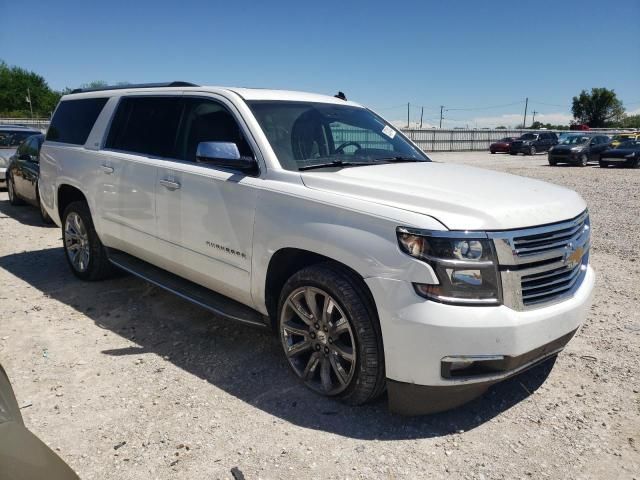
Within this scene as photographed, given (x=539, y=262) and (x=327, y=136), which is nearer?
(x=539, y=262)

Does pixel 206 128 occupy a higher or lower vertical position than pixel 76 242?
higher

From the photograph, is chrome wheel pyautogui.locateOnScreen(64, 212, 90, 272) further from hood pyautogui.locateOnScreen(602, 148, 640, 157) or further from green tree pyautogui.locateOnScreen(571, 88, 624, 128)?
green tree pyautogui.locateOnScreen(571, 88, 624, 128)

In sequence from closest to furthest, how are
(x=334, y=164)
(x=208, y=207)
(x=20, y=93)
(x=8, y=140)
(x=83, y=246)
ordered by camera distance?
(x=334, y=164), (x=208, y=207), (x=83, y=246), (x=8, y=140), (x=20, y=93)

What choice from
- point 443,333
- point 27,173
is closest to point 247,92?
point 443,333

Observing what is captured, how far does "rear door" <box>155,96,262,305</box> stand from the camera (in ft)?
11.4

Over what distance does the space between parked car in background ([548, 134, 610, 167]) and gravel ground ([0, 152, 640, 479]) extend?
23.7m

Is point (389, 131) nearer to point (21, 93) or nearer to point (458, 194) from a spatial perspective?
point (458, 194)

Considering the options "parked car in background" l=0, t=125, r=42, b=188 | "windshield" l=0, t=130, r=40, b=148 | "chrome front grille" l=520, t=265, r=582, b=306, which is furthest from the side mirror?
"windshield" l=0, t=130, r=40, b=148

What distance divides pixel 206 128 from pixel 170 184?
53cm

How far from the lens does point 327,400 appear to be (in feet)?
10.6

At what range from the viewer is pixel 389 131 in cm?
450

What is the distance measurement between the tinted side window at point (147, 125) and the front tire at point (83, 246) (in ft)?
2.92

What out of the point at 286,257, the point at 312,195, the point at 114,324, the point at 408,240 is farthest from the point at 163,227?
the point at 408,240

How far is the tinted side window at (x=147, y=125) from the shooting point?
425 centimetres
